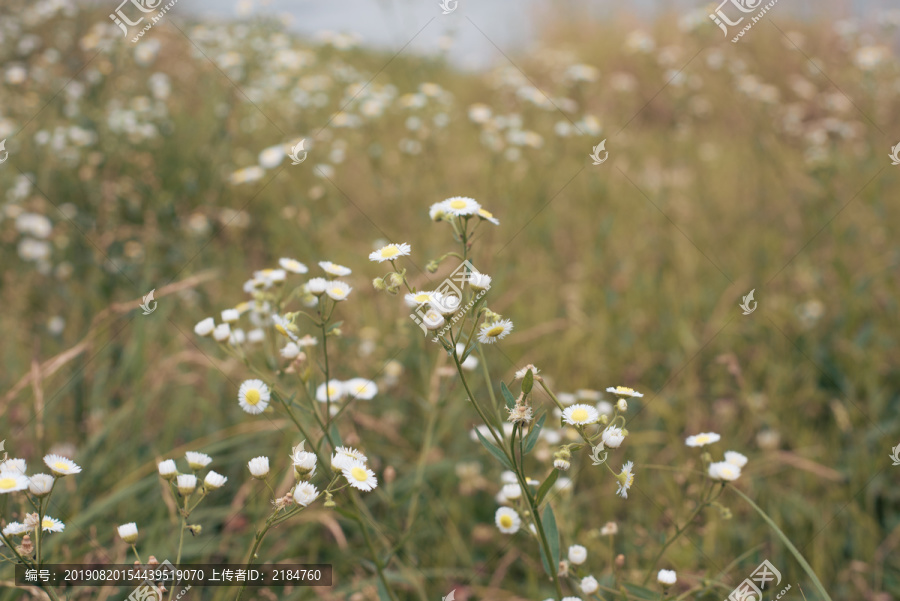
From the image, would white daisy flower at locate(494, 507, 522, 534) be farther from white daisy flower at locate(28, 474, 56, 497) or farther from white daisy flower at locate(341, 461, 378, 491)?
white daisy flower at locate(28, 474, 56, 497)

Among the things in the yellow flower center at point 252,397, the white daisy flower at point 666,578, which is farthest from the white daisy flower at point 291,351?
the white daisy flower at point 666,578

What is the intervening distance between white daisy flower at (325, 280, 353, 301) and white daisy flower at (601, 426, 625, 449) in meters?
0.60

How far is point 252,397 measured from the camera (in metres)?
1.26

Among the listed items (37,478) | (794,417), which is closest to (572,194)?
(794,417)

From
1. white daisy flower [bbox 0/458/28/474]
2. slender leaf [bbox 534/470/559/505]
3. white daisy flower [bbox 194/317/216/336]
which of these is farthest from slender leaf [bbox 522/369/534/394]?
white daisy flower [bbox 0/458/28/474]

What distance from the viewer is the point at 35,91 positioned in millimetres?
4422

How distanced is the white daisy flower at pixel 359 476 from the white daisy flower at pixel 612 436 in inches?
16.1

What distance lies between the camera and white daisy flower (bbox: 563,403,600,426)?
1.04 metres

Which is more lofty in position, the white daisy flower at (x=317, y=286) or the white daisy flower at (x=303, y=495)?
the white daisy flower at (x=317, y=286)

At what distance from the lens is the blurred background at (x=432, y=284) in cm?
193

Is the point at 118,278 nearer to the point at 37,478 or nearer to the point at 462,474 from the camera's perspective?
the point at 462,474

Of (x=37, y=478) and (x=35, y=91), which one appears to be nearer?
(x=37, y=478)

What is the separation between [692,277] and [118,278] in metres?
2.90

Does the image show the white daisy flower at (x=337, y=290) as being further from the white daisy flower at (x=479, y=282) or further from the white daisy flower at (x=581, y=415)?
the white daisy flower at (x=581, y=415)
